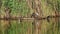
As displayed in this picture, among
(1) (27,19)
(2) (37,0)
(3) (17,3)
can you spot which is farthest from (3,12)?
(2) (37,0)

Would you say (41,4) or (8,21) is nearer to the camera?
(8,21)

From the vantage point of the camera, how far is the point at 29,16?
2.23 meters

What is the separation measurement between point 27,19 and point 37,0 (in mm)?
364

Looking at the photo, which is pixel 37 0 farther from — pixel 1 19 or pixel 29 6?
pixel 1 19

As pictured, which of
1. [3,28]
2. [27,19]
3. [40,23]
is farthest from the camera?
[27,19]

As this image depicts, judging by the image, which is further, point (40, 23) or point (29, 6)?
point (29, 6)

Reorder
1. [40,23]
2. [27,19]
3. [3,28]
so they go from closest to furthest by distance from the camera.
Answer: [3,28], [40,23], [27,19]

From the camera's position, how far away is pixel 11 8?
7.28 ft

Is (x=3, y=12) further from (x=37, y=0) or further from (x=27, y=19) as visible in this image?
(x=37, y=0)

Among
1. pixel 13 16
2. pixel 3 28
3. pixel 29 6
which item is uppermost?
pixel 29 6

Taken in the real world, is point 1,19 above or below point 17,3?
below

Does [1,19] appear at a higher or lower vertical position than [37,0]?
lower

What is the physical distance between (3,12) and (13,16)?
175 mm

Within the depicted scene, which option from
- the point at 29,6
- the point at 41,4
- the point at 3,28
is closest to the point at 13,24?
the point at 3,28
